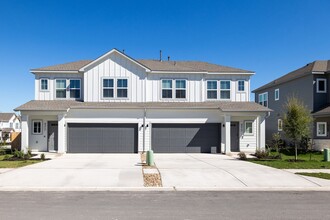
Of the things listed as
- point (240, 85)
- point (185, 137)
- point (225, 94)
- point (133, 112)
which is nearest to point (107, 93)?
point (133, 112)

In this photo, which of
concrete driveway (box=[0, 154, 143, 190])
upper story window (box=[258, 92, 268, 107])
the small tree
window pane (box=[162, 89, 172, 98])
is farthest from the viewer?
upper story window (box=[258, 92, 268, 107])

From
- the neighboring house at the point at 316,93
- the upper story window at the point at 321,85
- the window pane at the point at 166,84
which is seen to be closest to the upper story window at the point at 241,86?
the neighboring house at the point at 316,93

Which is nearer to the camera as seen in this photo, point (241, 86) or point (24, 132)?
point (24, 132)

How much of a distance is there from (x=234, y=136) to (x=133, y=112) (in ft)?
26.8

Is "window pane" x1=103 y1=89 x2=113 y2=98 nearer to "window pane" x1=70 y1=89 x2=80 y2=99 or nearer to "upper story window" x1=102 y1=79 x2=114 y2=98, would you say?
"upper story window" x1=102 y1=79 x2=114 y2=98

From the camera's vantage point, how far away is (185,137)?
21984 mm

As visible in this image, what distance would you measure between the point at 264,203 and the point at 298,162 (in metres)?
9.43

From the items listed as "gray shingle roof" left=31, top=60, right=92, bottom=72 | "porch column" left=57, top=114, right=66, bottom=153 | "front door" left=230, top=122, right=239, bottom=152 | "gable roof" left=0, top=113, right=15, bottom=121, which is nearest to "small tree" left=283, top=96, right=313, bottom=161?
"front door" left=230, top=122, right=239, bottom=152

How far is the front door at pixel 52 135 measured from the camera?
858 inches

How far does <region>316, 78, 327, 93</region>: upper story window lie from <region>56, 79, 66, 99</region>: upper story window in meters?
22.2

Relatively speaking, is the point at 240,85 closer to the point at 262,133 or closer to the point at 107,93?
the point at 262,133

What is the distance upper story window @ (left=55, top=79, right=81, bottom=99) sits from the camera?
908 inches

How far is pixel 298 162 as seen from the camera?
1611 centimetres

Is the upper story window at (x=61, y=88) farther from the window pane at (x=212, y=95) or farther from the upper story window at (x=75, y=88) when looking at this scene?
the window pane at (x=212, y=95)
